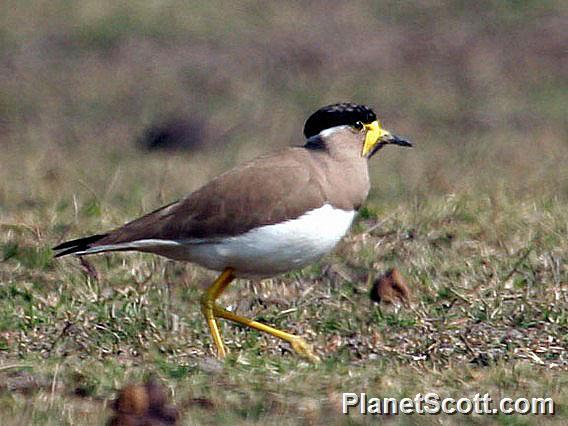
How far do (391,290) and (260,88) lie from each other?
7.29 metres

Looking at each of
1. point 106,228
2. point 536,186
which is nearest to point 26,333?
point 106,228

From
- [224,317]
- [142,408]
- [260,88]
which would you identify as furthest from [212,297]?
[260,88]

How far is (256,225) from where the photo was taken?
19.1 feet

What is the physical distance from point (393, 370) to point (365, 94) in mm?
8188

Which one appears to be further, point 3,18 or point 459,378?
point 3,18

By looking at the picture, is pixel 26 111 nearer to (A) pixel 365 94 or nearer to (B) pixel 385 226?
(A) pixel 365 94

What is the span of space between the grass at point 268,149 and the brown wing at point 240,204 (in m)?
0.44

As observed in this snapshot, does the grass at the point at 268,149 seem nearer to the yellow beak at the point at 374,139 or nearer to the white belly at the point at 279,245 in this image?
the white belly at the point at 279,245

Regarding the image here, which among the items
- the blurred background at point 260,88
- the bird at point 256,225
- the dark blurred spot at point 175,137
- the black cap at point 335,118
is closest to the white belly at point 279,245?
the bird at point 256,225

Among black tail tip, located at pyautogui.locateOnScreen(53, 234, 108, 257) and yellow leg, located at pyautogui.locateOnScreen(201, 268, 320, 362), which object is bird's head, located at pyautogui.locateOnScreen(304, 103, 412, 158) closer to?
yellow leg, located at pyautogui.locateOnScreen(201, 268, 320, 362)

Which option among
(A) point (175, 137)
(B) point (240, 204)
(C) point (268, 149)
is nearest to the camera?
(B) point (240, 204)

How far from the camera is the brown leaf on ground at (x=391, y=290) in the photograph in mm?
6559

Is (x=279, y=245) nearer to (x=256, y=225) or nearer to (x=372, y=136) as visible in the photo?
(x=256, y=225)

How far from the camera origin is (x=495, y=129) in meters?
12.2
